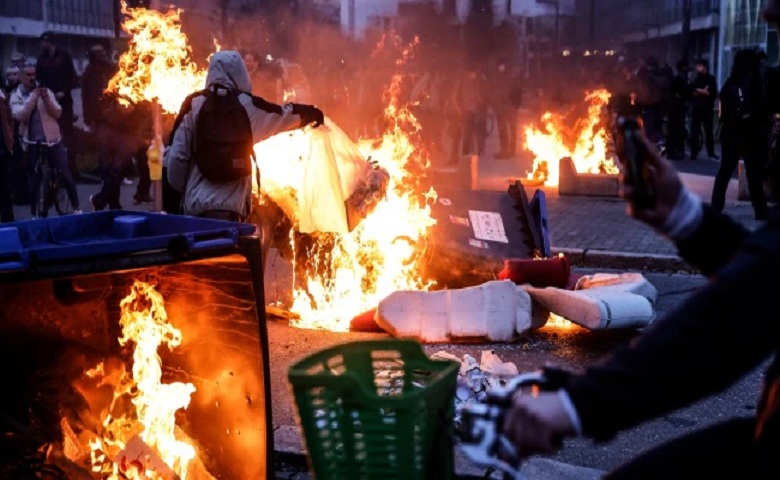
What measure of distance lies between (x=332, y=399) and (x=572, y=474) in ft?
8.39

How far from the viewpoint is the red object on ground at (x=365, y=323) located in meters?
7.10

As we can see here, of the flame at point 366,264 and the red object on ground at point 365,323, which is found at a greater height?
the flame at point 366,264

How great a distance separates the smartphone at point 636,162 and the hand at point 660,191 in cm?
2

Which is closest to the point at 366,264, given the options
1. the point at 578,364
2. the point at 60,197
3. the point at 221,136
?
the point at 578,364

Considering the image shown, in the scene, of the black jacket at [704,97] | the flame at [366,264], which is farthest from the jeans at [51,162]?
the black jacket at [704,97]

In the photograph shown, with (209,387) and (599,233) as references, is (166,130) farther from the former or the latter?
(209,387)

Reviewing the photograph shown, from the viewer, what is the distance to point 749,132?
11711 millimetres

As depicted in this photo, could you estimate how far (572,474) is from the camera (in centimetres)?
469

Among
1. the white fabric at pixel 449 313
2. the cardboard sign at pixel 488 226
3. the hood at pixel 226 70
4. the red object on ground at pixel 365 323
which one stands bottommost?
the red object on ground at pixel 365 323

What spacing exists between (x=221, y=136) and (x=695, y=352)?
14.4 feet

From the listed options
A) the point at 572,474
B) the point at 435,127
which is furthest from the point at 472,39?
the point at 572,474

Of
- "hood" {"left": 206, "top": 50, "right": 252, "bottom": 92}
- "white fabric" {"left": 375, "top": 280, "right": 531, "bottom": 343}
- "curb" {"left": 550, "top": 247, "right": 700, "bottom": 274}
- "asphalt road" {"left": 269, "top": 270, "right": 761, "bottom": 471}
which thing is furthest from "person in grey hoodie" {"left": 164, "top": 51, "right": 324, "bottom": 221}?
"curb" {"left": 550, "top": 247, "right": 700, "bottom": 274}

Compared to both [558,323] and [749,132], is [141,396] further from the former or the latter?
[749,132]

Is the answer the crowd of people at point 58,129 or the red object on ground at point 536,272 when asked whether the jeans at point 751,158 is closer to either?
the red object on ground at point 536,272
